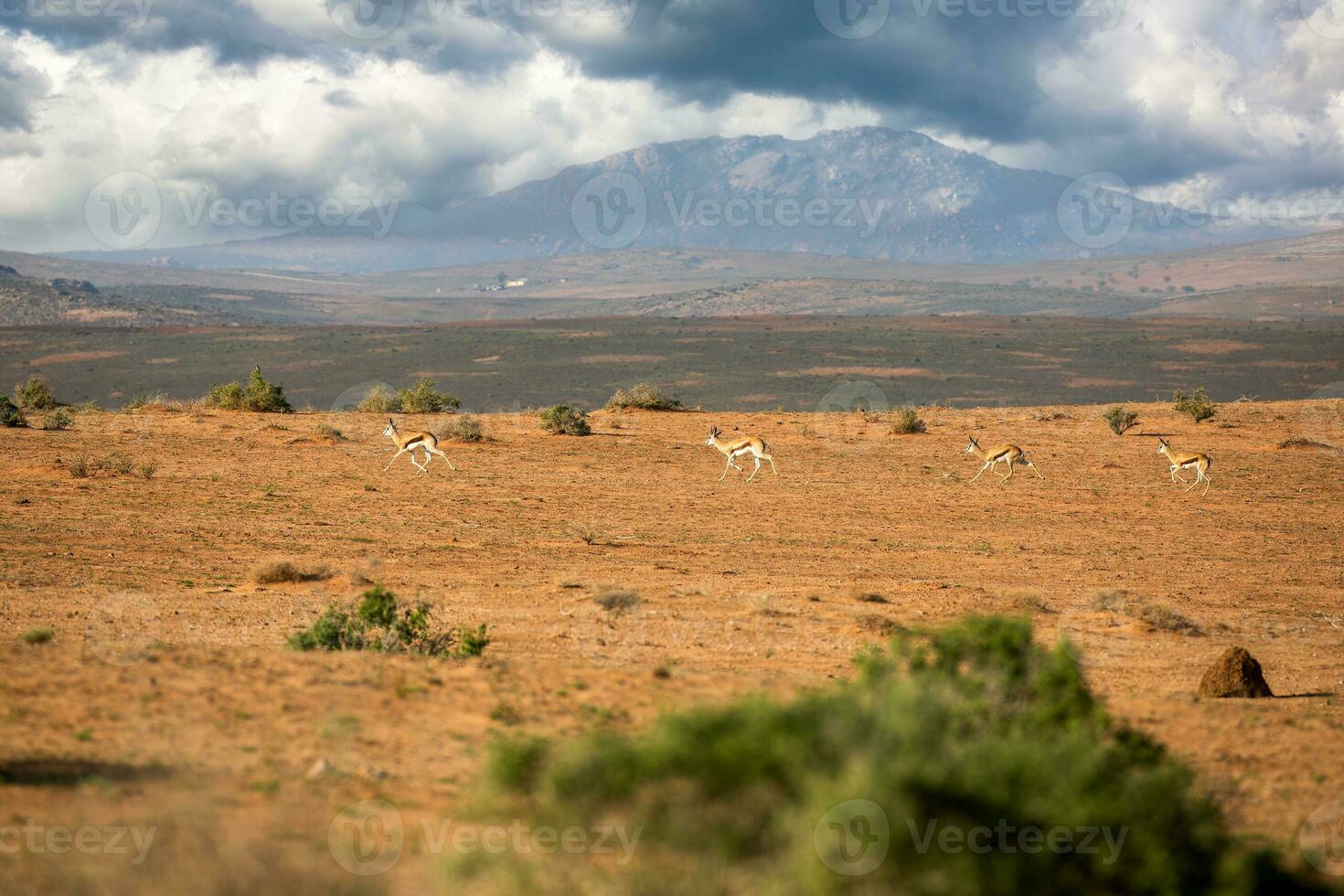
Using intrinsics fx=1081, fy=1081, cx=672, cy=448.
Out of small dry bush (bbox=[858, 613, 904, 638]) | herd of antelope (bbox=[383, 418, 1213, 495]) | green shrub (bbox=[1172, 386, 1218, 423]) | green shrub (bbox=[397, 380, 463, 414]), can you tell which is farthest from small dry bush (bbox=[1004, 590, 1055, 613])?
green shrub (bbox=[397, 380, 463, 414])

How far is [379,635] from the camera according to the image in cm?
1096

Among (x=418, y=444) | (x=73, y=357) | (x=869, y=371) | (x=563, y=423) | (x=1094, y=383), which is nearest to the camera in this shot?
(x=418, y=444)

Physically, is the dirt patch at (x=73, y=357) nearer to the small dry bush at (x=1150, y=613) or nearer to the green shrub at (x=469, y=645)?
the green shrub at (x=469, y=645)

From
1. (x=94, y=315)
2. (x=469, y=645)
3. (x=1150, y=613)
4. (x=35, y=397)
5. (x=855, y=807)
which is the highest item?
(x=94, y=315)

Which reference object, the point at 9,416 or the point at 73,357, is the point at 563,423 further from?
the point at 73,357

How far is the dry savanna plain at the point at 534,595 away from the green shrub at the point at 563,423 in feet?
1.48

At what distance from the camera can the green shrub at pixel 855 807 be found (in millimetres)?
4098

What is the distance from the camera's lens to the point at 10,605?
41.5 ft

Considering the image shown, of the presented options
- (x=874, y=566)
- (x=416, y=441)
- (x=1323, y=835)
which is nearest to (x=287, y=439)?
(x=416, y=441)

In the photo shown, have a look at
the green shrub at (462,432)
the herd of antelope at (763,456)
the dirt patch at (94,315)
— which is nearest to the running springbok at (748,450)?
the herd of antelope at (763,456)

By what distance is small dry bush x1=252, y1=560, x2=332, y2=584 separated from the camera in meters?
14.8

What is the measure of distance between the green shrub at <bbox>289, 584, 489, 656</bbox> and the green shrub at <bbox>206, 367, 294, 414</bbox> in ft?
88.7

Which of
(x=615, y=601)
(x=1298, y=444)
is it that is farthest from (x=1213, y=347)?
(x=615, y=601)

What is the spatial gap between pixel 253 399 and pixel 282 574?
75.5 feet
